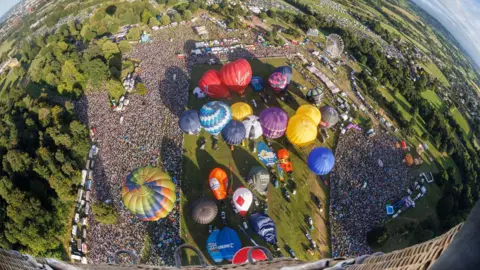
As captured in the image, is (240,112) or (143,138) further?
(240,112)

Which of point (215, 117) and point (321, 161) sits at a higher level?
point (321, 161)

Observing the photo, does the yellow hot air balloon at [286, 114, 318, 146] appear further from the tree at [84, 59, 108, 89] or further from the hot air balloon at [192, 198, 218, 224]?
the tree at [84, 59, 108, 89]

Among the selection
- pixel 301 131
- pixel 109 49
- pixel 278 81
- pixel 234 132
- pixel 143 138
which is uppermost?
pixel 301 131

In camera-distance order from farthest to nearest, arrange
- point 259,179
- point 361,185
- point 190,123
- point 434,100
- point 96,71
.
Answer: point 434,100 → point 96,71 → point 190,123 → point 361,185 → point 259,179

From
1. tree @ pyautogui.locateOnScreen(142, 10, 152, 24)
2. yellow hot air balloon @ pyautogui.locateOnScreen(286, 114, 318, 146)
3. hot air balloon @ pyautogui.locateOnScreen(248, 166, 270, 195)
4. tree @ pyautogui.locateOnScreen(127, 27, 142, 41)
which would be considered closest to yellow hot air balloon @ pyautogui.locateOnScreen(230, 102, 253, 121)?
yellow hot air balloon @ pyautogui.locateOnScreen(286, 114, 318, 146)

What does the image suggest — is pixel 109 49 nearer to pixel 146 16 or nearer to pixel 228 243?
pixel 146 16

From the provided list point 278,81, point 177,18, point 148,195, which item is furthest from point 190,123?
point 177,18
